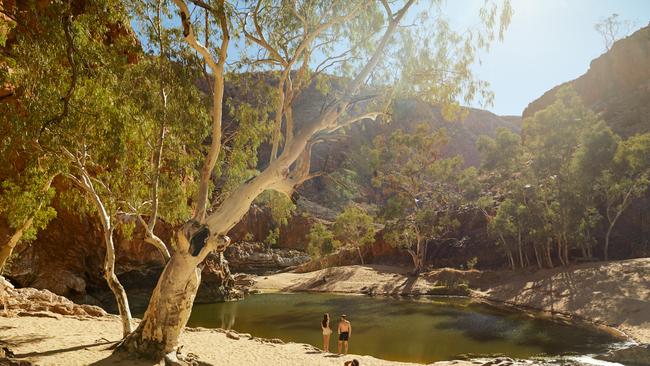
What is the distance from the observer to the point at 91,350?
10.4 metres

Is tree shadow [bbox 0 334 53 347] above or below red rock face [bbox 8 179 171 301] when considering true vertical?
below

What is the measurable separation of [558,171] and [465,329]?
57.5 feet

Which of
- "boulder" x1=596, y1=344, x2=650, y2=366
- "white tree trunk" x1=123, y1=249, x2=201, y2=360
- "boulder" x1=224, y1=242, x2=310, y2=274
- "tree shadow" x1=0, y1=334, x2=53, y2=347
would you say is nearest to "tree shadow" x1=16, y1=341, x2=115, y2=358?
"tree shadow" x1=0, y1=334, x2=53, y2=347

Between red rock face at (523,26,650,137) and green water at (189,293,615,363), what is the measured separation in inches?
1332

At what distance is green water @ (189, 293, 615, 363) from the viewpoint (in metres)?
15.9

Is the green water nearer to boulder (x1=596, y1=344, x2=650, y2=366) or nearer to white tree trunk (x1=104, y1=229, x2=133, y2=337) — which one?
boulder (x1=596, y1=344, x2=650, y2=366)

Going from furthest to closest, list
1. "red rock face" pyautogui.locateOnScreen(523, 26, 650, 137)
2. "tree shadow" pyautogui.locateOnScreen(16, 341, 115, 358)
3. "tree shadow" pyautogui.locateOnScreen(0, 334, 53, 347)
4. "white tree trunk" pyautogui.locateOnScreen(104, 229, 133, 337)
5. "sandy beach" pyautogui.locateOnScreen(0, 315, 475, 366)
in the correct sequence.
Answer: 1. "red rock face" pyautogui.locateOnScreen(523, 26, 650, 137)
2. "white tree trunk" pyautogui.locateOnScreen(104, 229, 133, 337)
3. "tree shadow" pyautogui.locateOnScreen(0, 334, 53, 347)
4. "sandy beach" pyautogui.locateOnScreen(0, 315, 475, 366)
5. "tree shadow" pyautogui.locateOnScreen(16, 341, 115, 358)

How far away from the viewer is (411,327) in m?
20.6

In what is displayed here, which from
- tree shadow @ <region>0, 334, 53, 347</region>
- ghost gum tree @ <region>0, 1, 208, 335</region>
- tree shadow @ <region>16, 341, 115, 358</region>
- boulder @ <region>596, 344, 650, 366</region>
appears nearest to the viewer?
ghost gum tree @ <region>0, 1, 208, 335</region>

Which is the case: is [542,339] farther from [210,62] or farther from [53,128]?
[53,128]

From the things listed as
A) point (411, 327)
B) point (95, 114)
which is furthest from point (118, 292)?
point (411, 327)

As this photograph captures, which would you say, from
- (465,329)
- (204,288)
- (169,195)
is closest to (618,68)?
(465,329)

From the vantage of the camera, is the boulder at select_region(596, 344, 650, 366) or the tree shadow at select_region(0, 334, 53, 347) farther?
the boulder at select_region(596, 344, 650, 366)

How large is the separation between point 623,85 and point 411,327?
53.6m
